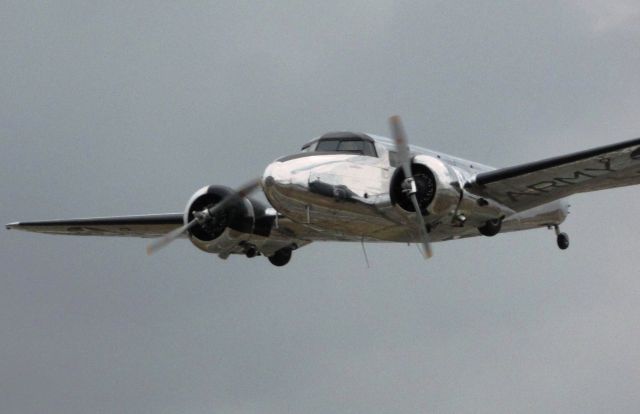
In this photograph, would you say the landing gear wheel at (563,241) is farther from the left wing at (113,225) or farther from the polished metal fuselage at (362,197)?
the left wing at (113,225)

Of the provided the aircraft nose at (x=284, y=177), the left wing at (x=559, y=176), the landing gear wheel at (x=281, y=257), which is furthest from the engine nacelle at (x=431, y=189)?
the landing gear wheel at (x=281, y=257)

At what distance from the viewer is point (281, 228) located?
98.0 ft

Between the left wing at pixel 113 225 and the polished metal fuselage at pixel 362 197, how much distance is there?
16.3 ft

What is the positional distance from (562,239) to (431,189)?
7.31 metres

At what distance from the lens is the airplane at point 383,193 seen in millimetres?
26016

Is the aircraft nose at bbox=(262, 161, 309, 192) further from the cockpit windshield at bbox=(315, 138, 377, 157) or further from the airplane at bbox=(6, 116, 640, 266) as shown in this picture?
the cockpit windshield at bbox=(315, 138, 377, 157)

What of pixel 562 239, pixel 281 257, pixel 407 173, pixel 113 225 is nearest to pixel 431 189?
pixel 407 173

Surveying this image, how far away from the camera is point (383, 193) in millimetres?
26750

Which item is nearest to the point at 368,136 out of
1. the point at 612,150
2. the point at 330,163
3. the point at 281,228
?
the point at 330,163

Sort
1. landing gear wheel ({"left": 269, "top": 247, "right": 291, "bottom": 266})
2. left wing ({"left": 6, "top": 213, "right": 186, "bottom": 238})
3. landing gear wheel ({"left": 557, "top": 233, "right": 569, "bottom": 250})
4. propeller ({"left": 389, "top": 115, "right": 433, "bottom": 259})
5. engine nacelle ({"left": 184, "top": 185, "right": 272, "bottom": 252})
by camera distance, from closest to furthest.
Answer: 1. propeller ({"left": 389, "top": 115, "right": 433, "bottom": 259})
2. engine nacelle ({"left": 184, "top": 185, "right": 272, "bottom": 252})
3. landing gear wheel ({"left": 269, "top": 247, "right": 291, "bottom": 266})
4. left wing ({"left": 6, "top": 213, "right": 186, "bottom": 238})
5. landing gear wheel ({"left": 557, "top": 233, "right": 569, "bottom": 250})

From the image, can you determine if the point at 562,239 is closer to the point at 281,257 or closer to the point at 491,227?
the point at 491,227

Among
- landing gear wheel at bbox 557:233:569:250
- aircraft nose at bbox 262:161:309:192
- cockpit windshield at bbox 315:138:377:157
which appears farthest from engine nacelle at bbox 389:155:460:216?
landing gear wheel at bbox 557:233:569:250

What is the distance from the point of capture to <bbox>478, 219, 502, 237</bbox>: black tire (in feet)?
91.1

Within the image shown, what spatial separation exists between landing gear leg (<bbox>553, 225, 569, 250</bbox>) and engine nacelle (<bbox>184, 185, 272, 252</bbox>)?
8.33 m
